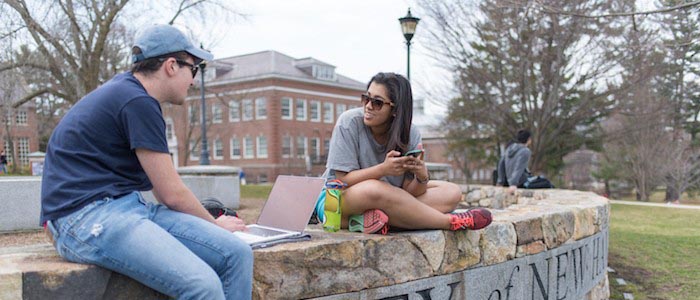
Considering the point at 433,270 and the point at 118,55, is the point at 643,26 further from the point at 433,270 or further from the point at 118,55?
the point at 118,55

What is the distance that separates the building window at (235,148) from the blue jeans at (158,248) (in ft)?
127

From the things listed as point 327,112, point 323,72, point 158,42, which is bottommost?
point 158,42

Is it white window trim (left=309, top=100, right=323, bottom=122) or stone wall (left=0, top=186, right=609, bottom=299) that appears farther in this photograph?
white window trim (left=309, top=100, right=323, bottom=122)

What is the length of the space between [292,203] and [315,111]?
38410 mm

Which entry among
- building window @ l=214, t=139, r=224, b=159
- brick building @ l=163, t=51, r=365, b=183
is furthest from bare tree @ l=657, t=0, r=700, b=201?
building window @ l=214, t=139, r=224, b=159

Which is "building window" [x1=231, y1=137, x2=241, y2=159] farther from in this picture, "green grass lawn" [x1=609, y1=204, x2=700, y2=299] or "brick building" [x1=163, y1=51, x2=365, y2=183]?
"green grass lawn" [x1=609, y1=204, x2=700, y2=299]

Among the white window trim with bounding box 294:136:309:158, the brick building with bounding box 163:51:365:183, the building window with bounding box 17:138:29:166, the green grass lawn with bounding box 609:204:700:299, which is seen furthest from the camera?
the building window with bounding box 17:138:29:166

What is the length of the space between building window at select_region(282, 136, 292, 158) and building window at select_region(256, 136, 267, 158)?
123cm

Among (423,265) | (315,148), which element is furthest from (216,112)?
(423,265)

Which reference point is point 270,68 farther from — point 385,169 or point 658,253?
point 385,169

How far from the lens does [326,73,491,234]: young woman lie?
10.2ft

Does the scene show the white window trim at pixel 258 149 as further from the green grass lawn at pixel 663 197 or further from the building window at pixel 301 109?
the green grass lawn at pixel 663 197

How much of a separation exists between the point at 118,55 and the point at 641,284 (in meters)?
16.1

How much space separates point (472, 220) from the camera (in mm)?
3297
